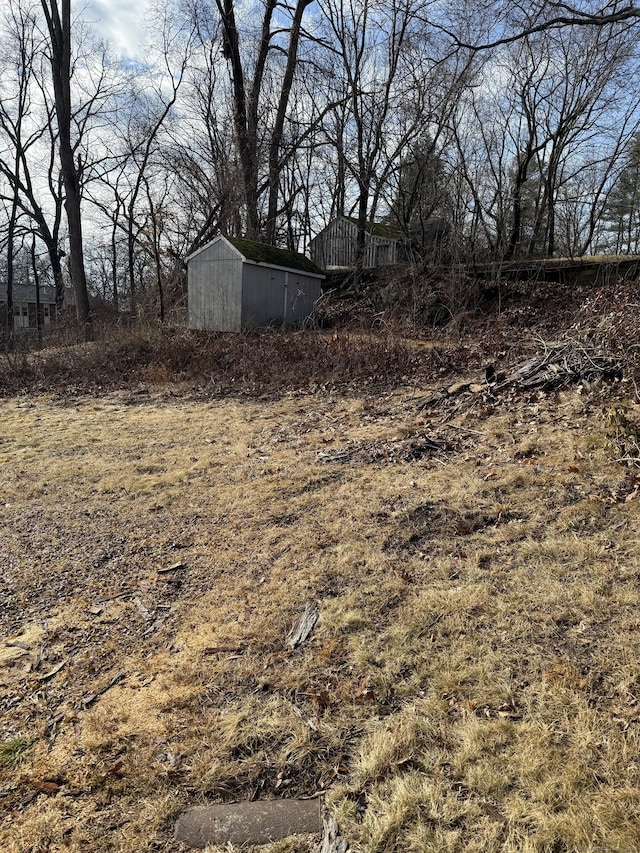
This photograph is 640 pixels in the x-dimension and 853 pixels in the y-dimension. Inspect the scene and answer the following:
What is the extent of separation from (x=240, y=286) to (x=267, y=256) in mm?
1612

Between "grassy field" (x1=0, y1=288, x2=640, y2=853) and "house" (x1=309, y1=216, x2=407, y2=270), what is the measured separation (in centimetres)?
1582

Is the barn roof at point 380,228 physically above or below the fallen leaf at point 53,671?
above

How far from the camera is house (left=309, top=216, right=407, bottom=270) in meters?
20.4

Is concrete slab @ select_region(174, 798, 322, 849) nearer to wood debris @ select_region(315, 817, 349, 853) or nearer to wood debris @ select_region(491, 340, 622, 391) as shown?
wood debris @ select_region(315, 817, 349, 853)

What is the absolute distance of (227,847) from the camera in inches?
77.4

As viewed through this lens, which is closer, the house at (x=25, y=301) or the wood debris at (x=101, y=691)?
the wood debris at (x=101, y=691)

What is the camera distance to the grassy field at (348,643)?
2061 millimetres

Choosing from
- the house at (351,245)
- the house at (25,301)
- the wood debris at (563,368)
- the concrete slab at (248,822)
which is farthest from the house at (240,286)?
the house at (25,301)

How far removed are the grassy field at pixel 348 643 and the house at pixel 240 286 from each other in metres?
10.2

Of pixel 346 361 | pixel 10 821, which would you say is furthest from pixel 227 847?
pixel 346 361

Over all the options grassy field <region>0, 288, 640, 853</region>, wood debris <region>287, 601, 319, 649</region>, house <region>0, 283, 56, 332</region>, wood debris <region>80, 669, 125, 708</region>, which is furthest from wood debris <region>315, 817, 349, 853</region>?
house <region>0, 283, 56, 332</region>

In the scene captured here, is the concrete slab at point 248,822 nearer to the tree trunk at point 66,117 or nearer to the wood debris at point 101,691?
the wood debris at point 101,691

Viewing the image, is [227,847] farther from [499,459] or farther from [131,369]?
[131,369]

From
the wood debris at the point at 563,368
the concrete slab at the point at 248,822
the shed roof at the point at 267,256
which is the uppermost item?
the shed roof at the point at 267,256
